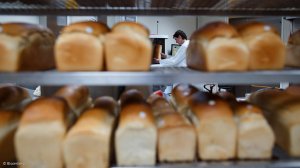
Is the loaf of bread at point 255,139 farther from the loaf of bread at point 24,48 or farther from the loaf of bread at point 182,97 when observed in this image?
the loaf of bread at point 24,48

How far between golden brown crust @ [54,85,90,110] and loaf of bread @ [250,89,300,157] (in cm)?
99

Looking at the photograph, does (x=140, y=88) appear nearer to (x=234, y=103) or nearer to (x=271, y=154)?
(x=234, y=103)

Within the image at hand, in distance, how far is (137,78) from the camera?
1.18m

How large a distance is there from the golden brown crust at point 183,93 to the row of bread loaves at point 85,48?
406mm

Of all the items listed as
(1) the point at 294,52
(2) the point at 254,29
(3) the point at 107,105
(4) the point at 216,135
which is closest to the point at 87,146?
(3) the point at 107,105

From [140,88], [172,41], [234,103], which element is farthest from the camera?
[172,41]

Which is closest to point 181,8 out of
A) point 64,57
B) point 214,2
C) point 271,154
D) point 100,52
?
point 214,2

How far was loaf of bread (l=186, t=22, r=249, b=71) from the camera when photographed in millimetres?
1266

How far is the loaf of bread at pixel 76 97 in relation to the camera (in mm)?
1491

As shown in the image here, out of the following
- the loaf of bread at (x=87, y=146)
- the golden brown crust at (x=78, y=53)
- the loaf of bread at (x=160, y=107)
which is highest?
the golden brown crust at (x=78, y=53)

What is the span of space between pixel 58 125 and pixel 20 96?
0.54 m

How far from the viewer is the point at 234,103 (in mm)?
1527

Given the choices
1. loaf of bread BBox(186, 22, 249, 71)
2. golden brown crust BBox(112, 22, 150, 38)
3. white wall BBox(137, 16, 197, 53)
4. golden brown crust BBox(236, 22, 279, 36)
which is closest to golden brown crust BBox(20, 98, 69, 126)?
golden brown crust BBox(112, 22, 150, 38)

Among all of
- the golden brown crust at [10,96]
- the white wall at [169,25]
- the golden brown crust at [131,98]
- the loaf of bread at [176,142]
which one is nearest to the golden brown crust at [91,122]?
the golden brown crust at [131,98]
